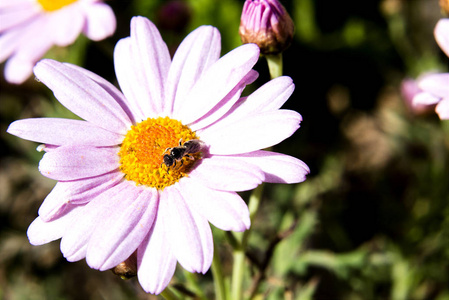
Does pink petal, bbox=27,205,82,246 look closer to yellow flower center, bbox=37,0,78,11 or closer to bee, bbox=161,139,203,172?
bee, bbox=161,139,203,172

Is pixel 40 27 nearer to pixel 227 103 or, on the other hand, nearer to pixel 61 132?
pixel 61 132

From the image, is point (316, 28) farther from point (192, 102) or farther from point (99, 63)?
point (192, 102)

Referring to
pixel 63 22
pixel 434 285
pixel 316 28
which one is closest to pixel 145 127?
pixel 63 22

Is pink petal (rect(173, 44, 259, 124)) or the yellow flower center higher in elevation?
pink petal (rect(173, 44, 259, 124))

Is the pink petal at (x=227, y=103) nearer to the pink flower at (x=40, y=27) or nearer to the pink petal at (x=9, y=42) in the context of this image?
the pink flower at (x=40, y=27)

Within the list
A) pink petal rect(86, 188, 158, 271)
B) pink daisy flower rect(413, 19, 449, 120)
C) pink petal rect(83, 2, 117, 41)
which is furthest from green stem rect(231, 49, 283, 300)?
pink petal rect(83, 2, 117, 41)

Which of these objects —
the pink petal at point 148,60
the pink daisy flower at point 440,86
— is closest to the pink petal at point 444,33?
the pink daisy flower at point 440,86

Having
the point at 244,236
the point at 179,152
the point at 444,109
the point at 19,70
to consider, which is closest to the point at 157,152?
the point at 179,152
